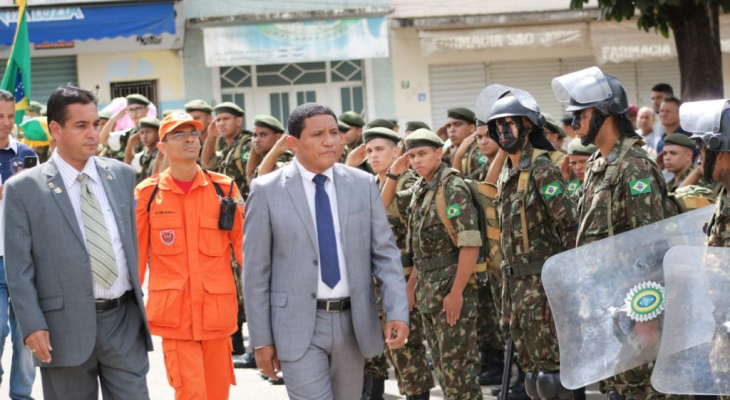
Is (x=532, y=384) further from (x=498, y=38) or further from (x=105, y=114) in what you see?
(x=498, y=38)

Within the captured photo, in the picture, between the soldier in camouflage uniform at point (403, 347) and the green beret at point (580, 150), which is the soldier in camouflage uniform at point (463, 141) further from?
the soldier in camouflage uniform at point (403, 347)

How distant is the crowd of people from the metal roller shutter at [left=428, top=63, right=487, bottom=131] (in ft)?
49.3

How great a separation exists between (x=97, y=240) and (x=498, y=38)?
1839 cm

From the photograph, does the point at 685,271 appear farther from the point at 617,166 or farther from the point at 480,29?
the point at 480,29

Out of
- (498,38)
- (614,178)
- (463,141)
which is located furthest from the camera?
(498,38)

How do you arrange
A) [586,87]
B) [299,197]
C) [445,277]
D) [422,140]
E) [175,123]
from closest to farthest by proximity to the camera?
[299,197], [586,87], [175,123], [445,277], [422,140]

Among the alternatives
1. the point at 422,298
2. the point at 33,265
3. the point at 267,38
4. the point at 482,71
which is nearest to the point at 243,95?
the point at 267,38

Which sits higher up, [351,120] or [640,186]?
[351,120]

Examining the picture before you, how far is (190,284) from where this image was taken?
21.7 feet

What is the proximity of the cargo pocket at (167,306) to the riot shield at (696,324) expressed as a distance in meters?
2.84

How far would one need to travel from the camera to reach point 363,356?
559cm

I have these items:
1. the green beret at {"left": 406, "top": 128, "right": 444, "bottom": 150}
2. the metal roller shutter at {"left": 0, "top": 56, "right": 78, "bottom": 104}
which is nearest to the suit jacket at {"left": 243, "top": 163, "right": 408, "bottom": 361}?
the green beret at {"left": 406, "top": 128, "right": 444, "bottom": 150}

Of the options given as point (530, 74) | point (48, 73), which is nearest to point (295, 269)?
point (48, 73)

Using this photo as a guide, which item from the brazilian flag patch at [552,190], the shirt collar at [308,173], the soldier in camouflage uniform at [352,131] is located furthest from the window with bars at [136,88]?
the shirt collar at [308,173]
